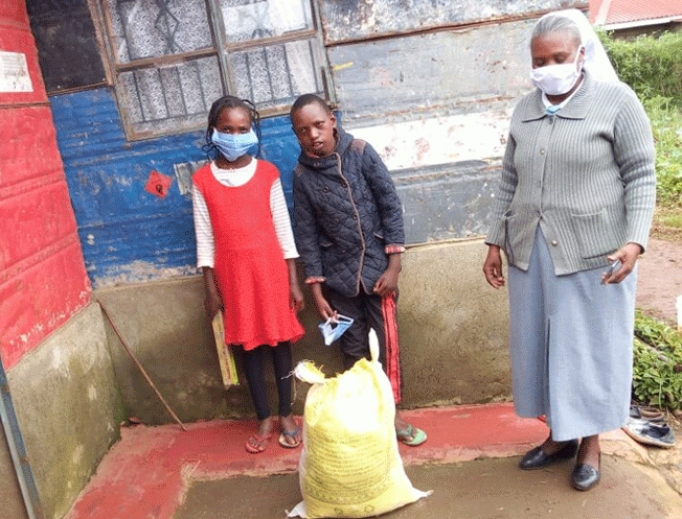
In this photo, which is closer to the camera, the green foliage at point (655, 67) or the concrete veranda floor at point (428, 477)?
the concrete veranda floor at point (428, 477)

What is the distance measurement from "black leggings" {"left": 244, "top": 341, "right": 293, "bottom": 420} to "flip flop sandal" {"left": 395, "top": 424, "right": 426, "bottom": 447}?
2.02 ft

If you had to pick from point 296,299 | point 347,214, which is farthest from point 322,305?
point 347,214

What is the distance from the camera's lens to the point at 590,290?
239 centimetres

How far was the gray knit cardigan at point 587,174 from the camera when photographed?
2238 mm

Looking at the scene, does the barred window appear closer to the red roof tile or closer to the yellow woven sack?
the yellow woven sack

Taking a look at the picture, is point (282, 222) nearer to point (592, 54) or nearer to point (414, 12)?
point (414, 12)

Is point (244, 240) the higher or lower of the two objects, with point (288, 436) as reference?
higher

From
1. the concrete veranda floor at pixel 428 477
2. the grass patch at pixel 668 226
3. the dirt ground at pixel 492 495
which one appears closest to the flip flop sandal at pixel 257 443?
the concrete veranda floor at pixel 428 477

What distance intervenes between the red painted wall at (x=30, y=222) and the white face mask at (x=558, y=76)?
7.56 ft

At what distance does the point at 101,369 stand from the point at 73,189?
99 cm

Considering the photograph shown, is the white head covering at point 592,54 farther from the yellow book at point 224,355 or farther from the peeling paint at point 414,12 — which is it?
the yellow book at point 224,355

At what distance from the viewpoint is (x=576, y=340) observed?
8.03 ft

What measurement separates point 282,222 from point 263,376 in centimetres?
86

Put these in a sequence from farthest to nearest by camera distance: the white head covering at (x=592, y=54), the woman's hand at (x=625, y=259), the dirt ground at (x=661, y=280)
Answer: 1. the dirt ground at (x=661, y=280)
2. the white head covering at (x=592, y=54)
3. the woman's hand at (x=625, y=259)
